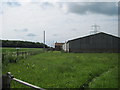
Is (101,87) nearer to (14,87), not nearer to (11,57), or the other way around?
(14,87)

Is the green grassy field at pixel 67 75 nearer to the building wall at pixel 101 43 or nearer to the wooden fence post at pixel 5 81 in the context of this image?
the wooden fence post at pixel 5 81

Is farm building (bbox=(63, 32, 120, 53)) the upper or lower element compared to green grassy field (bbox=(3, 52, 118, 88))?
upper

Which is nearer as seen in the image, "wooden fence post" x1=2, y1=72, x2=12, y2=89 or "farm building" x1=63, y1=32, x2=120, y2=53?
"wooden fence post" x1=2, y1=72, x2=12, y2=89

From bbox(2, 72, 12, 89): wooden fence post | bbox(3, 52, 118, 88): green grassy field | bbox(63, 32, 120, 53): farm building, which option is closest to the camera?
bbox(2, 72, 12, 89): wooden fence post

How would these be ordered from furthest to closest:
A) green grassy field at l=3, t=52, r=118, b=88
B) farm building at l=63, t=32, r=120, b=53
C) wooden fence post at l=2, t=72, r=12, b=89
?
farm building at l=63, t=32, r=120, b=53 → green grassy field at l=3, t=52, r=118, b=88 → wooden fence post at l=2, t=72, r=12, b=89

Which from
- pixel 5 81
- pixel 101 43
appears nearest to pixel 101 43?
pixel 101 43

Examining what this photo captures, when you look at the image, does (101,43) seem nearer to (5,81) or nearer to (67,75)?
(67,75)

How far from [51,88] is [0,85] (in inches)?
103

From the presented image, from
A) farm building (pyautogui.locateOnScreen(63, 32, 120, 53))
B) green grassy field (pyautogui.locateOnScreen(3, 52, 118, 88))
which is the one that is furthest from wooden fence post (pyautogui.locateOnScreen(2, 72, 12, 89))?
farm building (pyautogui.locateOnScreen(63, 32, 120, 53))

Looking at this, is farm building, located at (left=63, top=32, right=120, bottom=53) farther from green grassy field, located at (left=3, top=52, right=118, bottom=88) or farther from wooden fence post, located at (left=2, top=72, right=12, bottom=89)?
wooden fence post, located at (left=2, top=72, right=12, bottom=89)

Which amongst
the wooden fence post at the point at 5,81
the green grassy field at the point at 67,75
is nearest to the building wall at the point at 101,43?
the green grassy field at the point at 67,75

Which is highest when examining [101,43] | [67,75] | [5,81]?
[101,43]

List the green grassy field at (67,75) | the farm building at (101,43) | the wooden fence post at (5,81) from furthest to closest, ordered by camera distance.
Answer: the farm building at (101,43)
the green grassy field at (67,75)
the wooden fence post at (5,81)

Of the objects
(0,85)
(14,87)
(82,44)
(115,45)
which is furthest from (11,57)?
(115,45)
